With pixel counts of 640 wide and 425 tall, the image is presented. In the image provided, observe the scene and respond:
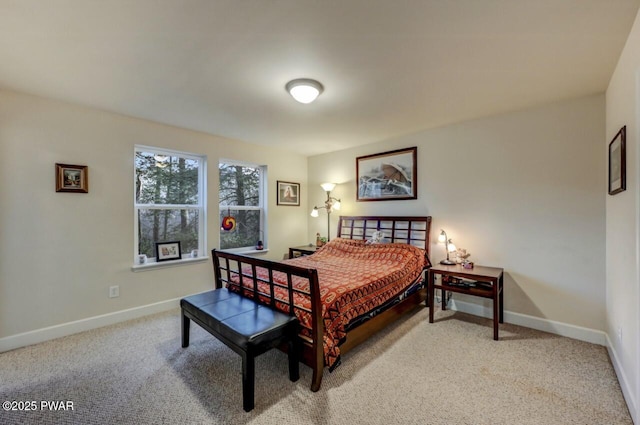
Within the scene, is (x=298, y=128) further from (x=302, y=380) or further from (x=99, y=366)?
(x=99, y=366)

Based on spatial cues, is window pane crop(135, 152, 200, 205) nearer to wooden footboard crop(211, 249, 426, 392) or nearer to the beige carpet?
wooden footboard crop(211, 249, 426, 392)

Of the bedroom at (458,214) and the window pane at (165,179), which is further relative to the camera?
the window pane at (165,179)

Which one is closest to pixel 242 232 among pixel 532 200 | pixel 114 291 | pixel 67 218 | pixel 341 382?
pixel 114 291

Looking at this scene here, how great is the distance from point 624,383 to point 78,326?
15.2ft

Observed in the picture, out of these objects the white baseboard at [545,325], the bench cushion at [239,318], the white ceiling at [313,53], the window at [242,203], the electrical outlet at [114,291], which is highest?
the white ceiling at [313,53]

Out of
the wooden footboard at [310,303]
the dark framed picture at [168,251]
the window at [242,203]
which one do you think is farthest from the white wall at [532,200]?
the dark framed picture at [168,251]

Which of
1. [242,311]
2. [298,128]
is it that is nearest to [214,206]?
[298,128]

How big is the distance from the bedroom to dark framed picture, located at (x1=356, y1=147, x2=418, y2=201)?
368mm

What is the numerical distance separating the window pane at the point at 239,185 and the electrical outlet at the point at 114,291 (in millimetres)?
1632

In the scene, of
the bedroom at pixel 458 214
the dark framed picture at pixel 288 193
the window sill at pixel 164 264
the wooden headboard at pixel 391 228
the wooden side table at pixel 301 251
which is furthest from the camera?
the dark framed picture at pixel 288 193

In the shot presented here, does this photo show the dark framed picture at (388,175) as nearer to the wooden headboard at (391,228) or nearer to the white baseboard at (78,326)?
the wooden headboard at (391,228)

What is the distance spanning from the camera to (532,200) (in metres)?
2.89

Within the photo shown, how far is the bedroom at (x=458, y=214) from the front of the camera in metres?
2.47

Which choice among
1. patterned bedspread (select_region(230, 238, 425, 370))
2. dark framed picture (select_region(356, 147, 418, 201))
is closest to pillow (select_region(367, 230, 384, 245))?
patterned bedspread (select_region(230, 238, 425, 370))
